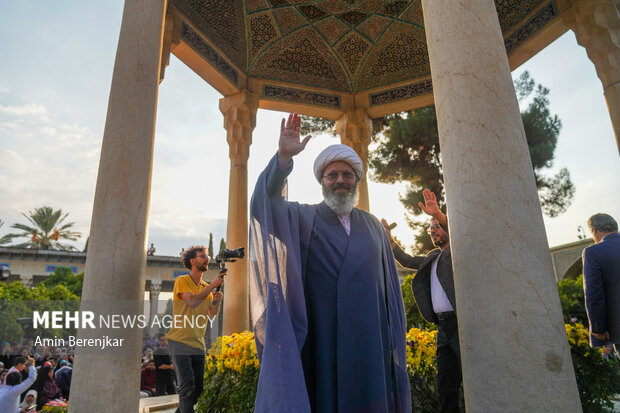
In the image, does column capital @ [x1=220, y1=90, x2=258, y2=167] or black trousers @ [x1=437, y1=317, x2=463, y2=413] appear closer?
black trousers @ [x1=437, y1=317, x2=463, y2=413]

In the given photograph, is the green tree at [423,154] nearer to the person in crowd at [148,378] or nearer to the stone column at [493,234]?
the person in crowd at [148,378]

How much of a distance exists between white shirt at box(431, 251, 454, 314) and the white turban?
1.47 meters

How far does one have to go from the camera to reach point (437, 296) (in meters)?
3.31

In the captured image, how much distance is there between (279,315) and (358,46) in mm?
8309

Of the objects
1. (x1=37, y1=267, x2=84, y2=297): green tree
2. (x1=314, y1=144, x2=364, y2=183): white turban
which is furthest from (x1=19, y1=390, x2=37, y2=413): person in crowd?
(x1=37, y1=267, x2=84, y2=297): green tree

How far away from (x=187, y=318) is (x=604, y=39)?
697 centimetres

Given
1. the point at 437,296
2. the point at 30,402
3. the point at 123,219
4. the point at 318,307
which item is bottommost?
the point at 30,402

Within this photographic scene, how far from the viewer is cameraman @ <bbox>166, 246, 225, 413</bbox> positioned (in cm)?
371

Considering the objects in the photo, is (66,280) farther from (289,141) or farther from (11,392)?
(289,141)

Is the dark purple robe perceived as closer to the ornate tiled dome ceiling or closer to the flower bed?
the flower bed

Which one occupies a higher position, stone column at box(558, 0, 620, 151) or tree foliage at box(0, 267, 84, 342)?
stone column at box(558, 0, 620, 151)

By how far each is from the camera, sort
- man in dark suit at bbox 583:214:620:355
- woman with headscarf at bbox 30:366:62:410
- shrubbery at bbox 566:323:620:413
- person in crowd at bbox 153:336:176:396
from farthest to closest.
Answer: person in crowd at bbox 153:336:176:396
woman with headscarf at bbox 30:366:62:410
shrubbery at bbox 566:323:620:413
man in dark suit at bbox 583:214:620:355

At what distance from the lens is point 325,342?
6.25 ft

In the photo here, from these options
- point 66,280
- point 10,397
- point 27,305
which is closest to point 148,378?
point 10,397
